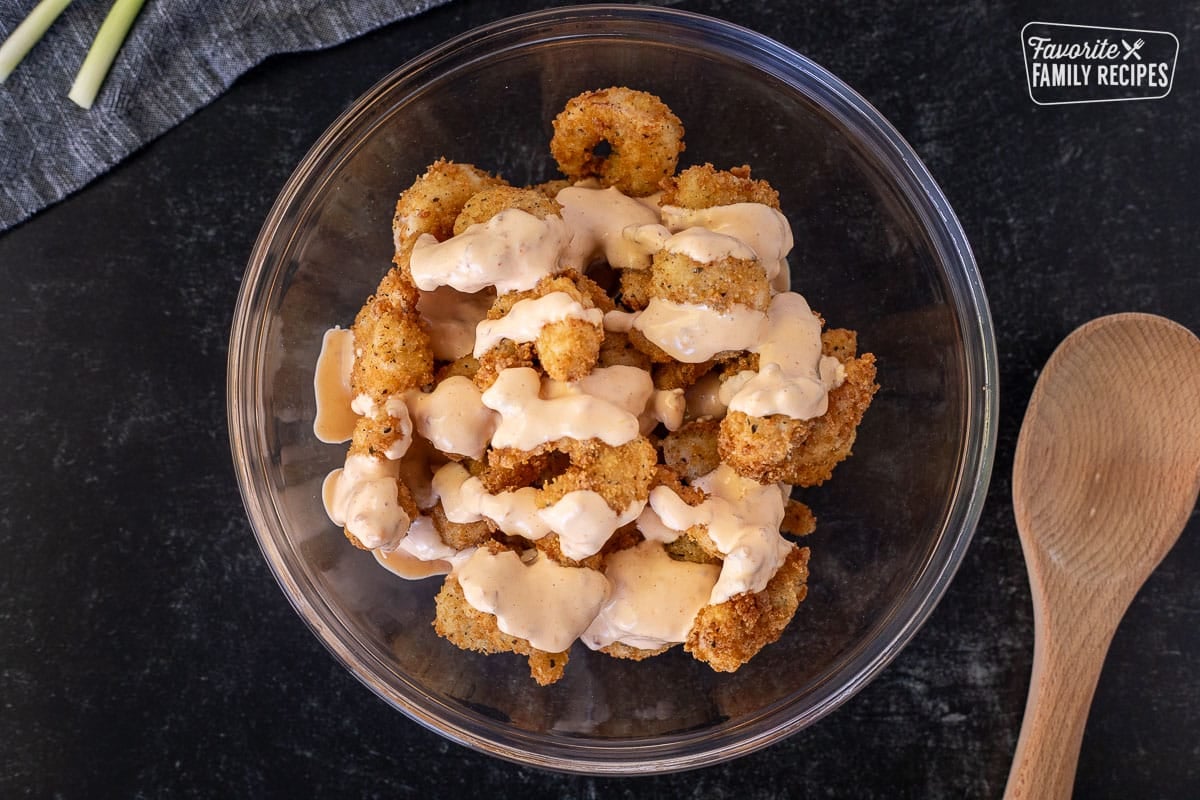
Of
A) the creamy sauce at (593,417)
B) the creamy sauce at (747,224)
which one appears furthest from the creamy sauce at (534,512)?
the creamy sauce at (747,224)

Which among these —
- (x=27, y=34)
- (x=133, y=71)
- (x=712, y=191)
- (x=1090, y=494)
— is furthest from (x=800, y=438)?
(x=27, y=34)

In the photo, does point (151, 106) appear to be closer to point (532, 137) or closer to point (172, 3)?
point (172, 3)

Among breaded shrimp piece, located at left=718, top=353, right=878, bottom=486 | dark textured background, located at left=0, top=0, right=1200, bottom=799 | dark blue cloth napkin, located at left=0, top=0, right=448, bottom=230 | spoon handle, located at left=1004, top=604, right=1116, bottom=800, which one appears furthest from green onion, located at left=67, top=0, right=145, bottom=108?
spoon handle, located at left=1004, top=604, right=1116, bottom=800

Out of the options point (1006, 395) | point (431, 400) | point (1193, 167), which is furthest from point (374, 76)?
point (1193, 167)

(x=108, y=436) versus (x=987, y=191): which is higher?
(x=987, y=191)

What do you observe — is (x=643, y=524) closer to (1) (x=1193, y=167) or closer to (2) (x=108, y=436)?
(2) (x=108, y=436)

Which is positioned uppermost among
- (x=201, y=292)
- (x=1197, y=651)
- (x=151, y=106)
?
(x=151, y=106)

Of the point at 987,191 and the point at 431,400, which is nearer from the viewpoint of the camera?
the point at 431,400
